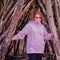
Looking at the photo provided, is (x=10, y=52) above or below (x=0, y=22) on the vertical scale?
below

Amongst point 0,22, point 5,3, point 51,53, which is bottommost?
point 51,53

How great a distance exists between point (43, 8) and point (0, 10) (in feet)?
2.85

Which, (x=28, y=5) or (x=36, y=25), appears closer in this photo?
(x=36, y=25)

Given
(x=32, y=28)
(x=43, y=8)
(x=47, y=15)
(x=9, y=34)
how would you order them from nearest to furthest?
(x=32, y=28), (x=9, y=34), (x=47, y=15), (x=43, y=8)

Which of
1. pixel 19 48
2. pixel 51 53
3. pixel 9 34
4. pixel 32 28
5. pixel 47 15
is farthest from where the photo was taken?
pixel 19 48

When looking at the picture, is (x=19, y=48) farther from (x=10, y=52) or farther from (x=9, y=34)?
(x=9, y=34)

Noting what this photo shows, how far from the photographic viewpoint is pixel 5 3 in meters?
5.41

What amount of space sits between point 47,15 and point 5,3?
984 mm

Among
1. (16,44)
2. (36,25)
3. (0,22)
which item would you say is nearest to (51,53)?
(16,44)

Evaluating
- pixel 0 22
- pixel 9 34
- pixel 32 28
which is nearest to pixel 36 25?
pixel 32 28

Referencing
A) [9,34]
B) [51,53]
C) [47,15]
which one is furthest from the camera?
[51,53]

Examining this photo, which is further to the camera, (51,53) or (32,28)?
(51,53)

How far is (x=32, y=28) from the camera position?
163 inches

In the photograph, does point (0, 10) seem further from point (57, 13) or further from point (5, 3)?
point (57, 13)
